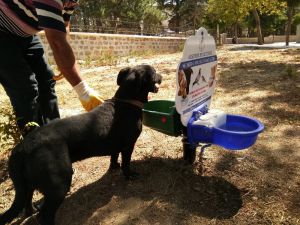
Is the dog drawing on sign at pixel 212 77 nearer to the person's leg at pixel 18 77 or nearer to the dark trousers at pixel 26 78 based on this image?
the dark trousers at pixel 26 78

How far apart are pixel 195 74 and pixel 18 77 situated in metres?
1.41

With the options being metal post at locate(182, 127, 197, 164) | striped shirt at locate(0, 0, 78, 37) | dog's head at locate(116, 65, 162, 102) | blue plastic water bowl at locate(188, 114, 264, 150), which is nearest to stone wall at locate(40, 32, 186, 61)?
striped shirt at locate(0, 0, 78, 37)

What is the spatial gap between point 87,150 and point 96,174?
71 cm

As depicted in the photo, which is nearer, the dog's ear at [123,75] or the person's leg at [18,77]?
the person's leg at [18,77]

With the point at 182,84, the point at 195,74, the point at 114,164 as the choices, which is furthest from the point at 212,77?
the point at 114,164

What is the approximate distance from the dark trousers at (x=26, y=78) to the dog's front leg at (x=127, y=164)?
31.8 inches


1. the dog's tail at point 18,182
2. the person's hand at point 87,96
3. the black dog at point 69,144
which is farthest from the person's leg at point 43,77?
the dog's tail at point 18,182

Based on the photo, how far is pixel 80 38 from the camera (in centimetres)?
1122

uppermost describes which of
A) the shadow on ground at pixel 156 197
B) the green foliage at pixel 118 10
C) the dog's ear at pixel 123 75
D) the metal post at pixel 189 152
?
the green foliage at pixel 118 10

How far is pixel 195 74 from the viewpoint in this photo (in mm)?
2695

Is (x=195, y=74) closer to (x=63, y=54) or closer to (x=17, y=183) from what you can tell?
(x=63, y=54)

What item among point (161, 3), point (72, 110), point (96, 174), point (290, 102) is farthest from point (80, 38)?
point (161, 3)

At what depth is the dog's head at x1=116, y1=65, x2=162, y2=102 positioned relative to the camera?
2.62m

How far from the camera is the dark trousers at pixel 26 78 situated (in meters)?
2.50
